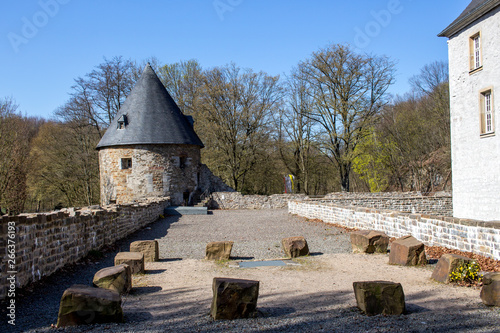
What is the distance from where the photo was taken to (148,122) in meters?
25.4

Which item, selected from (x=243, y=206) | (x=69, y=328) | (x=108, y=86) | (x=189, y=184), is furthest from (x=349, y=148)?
(x=69, y=328)

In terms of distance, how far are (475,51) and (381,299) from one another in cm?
1517

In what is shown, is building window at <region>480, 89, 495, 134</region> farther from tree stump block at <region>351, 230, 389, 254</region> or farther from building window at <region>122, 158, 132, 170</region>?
building window at <region>122, 158, 132, 170</region>

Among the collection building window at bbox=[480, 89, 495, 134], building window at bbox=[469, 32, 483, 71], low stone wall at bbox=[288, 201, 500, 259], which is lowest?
low stone wall at bbox=[288, 201, 500, 259]

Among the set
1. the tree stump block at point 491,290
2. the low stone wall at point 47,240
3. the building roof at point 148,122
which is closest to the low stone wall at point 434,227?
the tree stump block at point 491,290

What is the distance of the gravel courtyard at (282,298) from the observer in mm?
4281

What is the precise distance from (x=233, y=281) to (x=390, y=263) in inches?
164

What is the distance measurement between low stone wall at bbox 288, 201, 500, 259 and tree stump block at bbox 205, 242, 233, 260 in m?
4.32

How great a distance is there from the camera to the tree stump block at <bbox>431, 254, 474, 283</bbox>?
599 centimetres

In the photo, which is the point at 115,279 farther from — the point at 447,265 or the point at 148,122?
the point at 148,122

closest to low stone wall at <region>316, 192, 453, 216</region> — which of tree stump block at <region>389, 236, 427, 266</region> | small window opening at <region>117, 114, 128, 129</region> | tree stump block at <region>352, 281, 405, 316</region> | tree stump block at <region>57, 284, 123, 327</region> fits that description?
small window opening at <region>117, 114, 128, 129</region>

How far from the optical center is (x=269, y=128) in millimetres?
32188

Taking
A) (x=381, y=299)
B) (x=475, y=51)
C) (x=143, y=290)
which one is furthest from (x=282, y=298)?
(x=475, y=51)

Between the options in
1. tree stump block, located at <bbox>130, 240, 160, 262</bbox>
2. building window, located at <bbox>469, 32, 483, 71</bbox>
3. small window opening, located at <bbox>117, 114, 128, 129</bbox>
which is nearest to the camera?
tree stump block, located at <bbox>130, 240, 160, 262</bbox>
